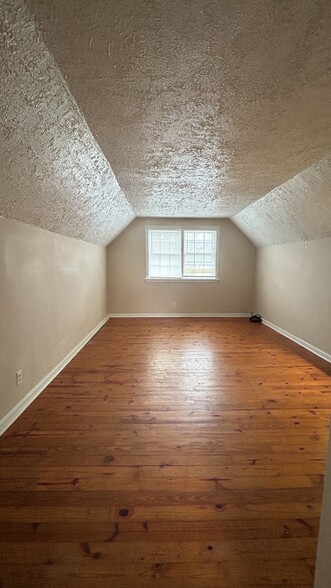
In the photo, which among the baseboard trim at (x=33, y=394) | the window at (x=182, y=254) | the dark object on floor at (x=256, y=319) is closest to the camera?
the baseboard trim at (x=33, y=394)

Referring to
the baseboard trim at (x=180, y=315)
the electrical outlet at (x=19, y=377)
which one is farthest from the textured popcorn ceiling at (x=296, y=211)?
the electrical outlet at (x=19, y=377)

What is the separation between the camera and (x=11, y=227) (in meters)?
1.99

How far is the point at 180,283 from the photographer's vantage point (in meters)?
5.88

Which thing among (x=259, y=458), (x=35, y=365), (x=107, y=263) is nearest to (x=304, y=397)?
(x=259, y=458)

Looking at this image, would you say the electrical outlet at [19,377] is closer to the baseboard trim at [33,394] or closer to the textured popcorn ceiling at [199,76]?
the baseboard trim at [33,394]

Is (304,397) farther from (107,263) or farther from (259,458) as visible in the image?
(107,263)

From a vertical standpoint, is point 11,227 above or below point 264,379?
above

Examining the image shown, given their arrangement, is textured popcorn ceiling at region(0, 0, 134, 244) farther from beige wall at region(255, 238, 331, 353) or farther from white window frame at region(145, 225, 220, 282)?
beige wall at region(255, 238, 331, 353)

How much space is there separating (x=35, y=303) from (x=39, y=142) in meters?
1.40

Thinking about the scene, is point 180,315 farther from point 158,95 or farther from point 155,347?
point 158,95

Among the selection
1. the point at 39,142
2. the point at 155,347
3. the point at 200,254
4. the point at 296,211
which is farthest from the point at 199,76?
the point at 200,254

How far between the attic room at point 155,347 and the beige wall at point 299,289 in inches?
2.1

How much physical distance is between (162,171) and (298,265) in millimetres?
2807

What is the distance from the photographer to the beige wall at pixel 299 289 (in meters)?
3.50
